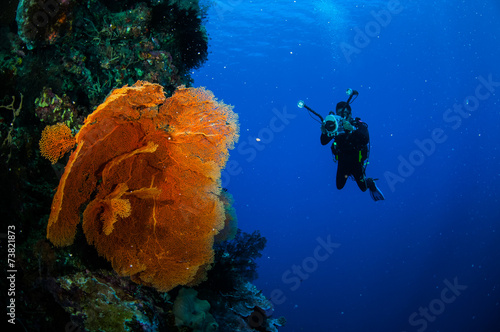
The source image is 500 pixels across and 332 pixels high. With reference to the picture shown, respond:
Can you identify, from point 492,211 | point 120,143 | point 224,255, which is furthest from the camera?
Result: point 492,211

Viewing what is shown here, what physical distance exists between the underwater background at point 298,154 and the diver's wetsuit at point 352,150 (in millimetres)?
3945

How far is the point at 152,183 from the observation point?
3.31 metres

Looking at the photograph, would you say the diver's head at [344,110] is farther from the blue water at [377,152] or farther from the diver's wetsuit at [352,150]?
the blue water at [377,152]

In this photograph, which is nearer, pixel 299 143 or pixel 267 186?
pixel 299 143

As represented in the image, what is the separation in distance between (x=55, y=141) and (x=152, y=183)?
1.01 m

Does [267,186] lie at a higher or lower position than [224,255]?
lower

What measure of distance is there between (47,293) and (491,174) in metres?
123

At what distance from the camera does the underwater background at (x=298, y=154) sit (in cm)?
335

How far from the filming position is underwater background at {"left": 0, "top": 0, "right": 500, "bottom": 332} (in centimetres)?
335

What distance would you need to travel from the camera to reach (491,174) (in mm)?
95500

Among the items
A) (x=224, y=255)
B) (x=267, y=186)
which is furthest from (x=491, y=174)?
(x=224, y=255)

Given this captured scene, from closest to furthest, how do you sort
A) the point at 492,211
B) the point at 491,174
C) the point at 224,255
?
the point at 224,255
the point at 492,211
the point at 491,174

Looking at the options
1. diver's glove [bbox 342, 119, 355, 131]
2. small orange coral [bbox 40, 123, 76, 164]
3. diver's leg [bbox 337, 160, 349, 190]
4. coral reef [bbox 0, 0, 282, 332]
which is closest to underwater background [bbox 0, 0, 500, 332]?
coral reef [bbox 0, 0, 282, 332]

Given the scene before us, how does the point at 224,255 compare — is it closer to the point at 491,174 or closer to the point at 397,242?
the point at 397,242
